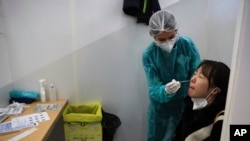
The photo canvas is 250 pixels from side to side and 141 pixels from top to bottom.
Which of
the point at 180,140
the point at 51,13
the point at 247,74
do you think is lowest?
the point at 180,140

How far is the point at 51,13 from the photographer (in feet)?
6.46

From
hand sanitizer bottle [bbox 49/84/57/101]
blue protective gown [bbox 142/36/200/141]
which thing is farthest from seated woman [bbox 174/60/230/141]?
hand sanitizer bottle [bbox 49/84/57/101]

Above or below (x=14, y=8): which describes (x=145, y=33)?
below

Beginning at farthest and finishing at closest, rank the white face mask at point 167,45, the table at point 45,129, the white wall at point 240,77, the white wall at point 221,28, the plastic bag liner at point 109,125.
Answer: the plastic bag liner at point 109,125, the white face mask at point 167,45, the white wall at point 221,28, the table at point 45,129, the white wall at point 240,77

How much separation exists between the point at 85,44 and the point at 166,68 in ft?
2.95

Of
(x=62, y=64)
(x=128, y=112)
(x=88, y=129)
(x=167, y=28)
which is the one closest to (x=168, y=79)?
(x=167, y=28)

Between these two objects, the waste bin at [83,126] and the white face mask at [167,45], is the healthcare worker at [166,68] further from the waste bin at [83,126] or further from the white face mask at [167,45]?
the waste bin at [83,126]

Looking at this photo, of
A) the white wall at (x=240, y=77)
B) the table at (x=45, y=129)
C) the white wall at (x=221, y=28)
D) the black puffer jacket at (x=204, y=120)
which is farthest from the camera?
the white wall at (x=221, y=28)

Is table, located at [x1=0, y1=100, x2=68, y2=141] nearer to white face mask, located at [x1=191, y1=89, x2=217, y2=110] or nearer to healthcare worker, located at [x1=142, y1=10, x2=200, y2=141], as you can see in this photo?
healthcare worker, located at [x1=142, y1=10, x2=200, y2=141]

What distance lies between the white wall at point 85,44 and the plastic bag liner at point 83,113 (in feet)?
0.28

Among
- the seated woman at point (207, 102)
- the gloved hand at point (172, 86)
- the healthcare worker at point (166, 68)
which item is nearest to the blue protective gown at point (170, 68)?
the healthcare worker at point (166, 68)

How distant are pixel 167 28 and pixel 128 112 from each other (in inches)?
43.9

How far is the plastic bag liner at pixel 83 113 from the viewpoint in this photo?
1.89 meters

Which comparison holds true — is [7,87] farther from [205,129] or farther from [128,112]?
[205,129]
